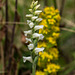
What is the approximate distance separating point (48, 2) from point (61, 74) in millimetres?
995

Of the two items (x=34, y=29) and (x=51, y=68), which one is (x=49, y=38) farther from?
(x=34, y=29)

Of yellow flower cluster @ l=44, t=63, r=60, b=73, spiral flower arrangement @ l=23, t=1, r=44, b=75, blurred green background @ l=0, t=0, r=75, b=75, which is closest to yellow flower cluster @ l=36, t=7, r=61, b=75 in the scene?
yellow flower cluster @ l=44, t=63, r=60, b=73

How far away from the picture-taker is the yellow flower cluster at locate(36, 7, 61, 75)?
5.17 ft

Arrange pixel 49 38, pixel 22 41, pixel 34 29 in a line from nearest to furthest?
pixel 34 29 → pixel 49 38 → pixel 22 41

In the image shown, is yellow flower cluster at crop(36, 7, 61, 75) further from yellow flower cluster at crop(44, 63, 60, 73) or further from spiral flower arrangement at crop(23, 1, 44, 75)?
spiral flower arrangement at crop(23, 1, 44, 75)

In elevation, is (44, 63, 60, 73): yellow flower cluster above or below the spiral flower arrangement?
below

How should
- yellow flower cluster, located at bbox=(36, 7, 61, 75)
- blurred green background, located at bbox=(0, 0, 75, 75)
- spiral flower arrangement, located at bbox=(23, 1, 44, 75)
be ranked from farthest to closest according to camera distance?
1. blurred green background, located at bbox=(0, 0, 75, 75)
2. yellow flower cluster, located at bbox=(36, 7, 61, 75)
3. spiral flower arrangement, located at bbox=(23, 1, 44, 75)

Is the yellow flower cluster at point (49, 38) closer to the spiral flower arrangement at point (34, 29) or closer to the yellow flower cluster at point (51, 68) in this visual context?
the yellow flower cluster at point (51, 68)

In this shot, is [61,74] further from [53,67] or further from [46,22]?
[46,22]

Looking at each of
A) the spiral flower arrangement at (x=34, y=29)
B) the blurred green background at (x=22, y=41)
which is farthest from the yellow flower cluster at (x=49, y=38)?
the spiral flower arrangement at (x=34, y=29)

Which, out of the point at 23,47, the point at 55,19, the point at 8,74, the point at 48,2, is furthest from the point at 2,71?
the point at 48,2

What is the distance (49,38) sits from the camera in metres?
1.61

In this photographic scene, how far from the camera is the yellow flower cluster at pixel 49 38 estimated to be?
5.17 ft

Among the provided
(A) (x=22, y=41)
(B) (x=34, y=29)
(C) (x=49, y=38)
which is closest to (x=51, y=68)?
(C) (x=49, y=38)
